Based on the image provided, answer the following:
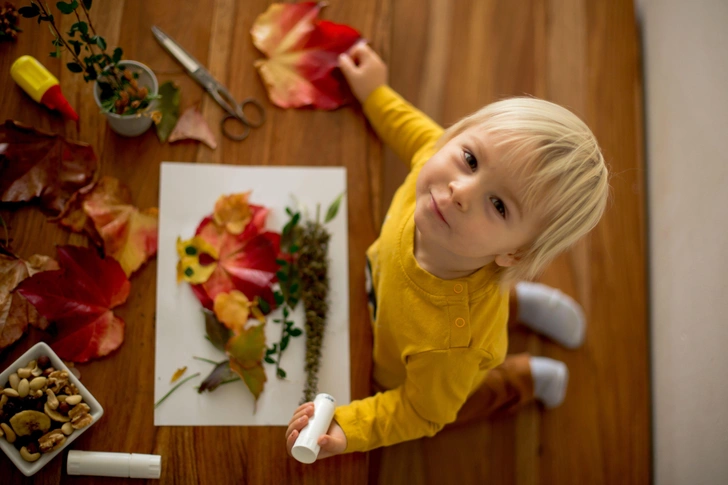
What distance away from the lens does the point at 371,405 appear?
2.45 feet

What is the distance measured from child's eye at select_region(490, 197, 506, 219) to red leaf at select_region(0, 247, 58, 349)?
574 mm

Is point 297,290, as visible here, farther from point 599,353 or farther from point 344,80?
point 599,353

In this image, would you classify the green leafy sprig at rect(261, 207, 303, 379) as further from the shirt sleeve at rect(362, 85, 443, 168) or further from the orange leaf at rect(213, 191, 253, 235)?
the shirt sleeve at rect(362, 85, 443, 168)

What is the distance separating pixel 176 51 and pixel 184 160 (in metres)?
0.16

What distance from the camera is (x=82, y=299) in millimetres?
731

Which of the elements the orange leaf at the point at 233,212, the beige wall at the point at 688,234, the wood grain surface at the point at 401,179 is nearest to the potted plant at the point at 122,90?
the wood grain surface at the point at 401,179

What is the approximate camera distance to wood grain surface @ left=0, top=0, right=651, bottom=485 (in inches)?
28.8

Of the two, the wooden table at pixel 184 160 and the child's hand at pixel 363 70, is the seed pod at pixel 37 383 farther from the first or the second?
the child's hand at pixel 363 70

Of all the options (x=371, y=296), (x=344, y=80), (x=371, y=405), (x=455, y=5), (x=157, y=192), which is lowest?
(x=371, y=405)

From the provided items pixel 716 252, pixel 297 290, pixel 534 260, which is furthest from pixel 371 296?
pixel 716 252

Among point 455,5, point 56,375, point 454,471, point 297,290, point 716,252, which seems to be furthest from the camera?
point 455,5

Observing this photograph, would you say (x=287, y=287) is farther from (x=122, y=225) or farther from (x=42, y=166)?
(x=42, y=166)

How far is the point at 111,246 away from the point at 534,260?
0.56 metres

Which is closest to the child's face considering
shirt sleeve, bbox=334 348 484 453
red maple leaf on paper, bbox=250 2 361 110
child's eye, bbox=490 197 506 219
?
child's eye, bbox=490 197 506 219
